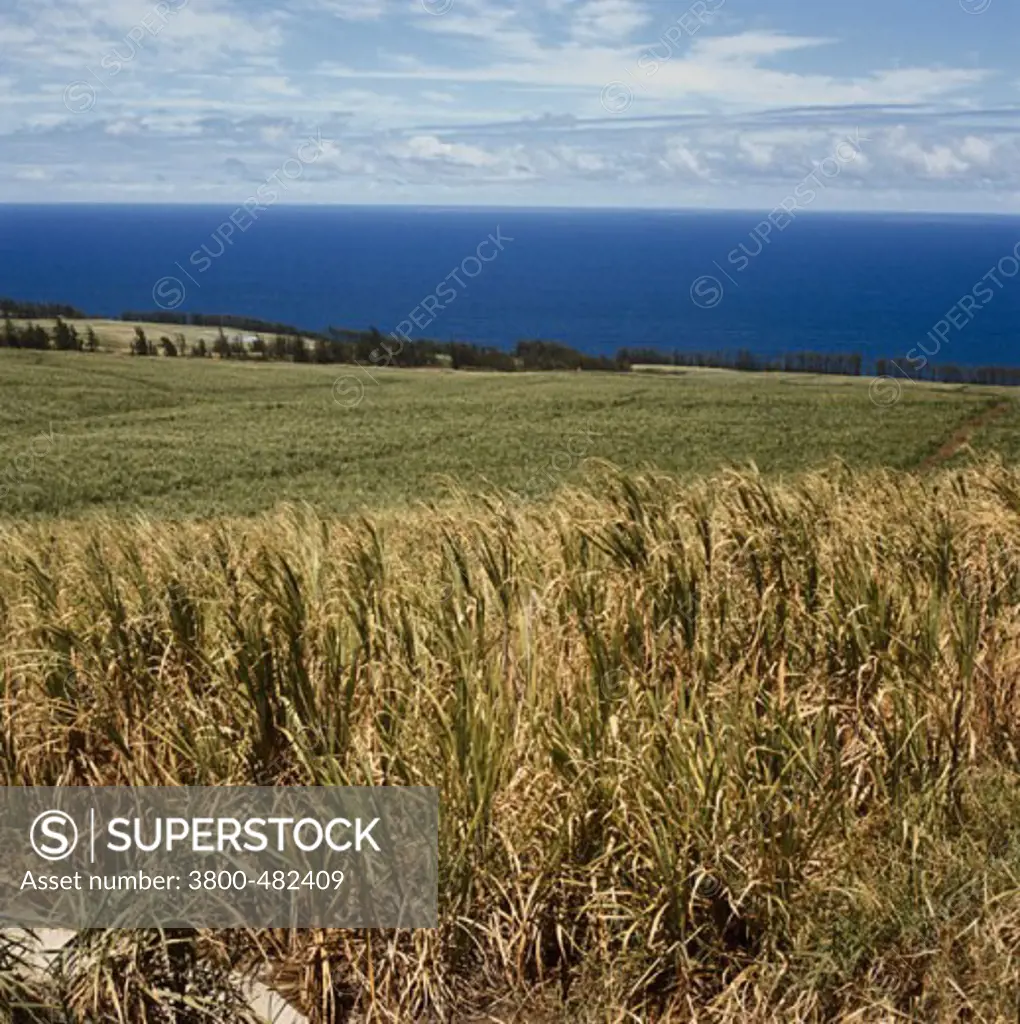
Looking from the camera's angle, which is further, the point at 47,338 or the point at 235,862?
the point at 47,338

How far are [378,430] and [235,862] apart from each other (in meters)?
41.6

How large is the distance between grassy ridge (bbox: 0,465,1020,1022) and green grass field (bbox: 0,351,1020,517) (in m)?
19.4

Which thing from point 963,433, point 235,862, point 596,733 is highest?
point 596,733

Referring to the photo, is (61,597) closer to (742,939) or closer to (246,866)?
(246,866)

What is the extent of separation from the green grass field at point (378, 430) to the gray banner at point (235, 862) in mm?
20514

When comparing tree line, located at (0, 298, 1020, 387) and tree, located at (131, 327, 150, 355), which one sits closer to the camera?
tree line, located at (0, 298, 1020, 387)

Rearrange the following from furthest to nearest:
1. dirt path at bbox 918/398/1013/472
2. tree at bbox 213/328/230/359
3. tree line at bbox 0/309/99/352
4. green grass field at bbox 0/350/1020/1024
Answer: tree at bbox 213/328/230/359 → tree line at bbox 0/309/99/352 → dirt path at bbox 918/398/1013/472 → green grass field at bbox 0/350/1020/1024

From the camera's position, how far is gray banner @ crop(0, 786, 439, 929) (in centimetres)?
304

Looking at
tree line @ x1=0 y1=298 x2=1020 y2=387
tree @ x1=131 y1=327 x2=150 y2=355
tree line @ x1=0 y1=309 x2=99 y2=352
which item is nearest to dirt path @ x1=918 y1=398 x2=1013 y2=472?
tree line @ x1=0 y1=298 x2=1020 y2=387

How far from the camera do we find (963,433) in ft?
142

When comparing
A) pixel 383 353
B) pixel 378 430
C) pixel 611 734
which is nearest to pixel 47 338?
pixel 383 353

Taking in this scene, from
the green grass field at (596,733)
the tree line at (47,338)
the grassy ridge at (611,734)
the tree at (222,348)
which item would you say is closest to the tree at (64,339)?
the tree line at (47,338)

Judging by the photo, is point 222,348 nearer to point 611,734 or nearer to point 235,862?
point 611,734

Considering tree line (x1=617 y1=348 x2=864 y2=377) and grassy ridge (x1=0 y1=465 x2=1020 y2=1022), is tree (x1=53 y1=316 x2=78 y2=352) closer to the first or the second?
tree line (x1=617 y1=348 x2=864 y2=377)
